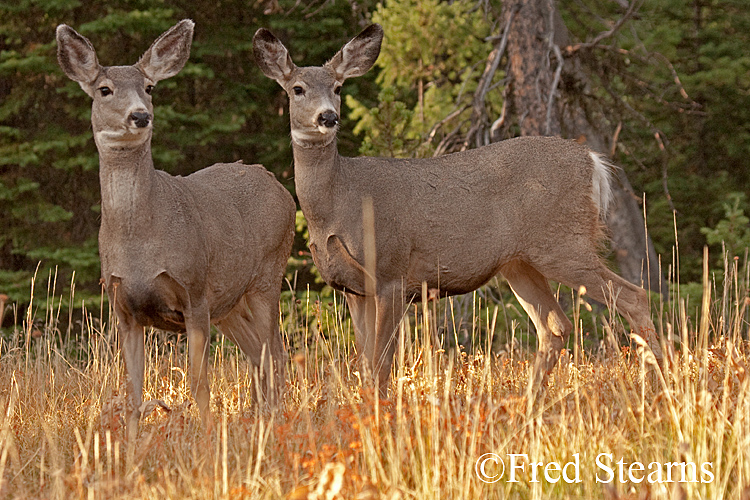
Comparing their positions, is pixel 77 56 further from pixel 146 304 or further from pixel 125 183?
pixel 146 304

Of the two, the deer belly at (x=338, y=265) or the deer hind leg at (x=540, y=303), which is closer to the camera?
the deer belly at (x=338, y=265)

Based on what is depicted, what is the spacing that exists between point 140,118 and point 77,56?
0.75m

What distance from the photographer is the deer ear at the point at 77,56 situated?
6039 mm

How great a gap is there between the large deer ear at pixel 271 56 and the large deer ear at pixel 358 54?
340 millimetres

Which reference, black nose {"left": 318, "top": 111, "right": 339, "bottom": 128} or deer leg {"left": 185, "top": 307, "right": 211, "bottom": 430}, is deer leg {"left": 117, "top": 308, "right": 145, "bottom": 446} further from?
black nose {"left": 318, "top": 111, "right": 339, "bottom": 128}

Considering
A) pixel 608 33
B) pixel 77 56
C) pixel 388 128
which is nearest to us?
pixel 77 56

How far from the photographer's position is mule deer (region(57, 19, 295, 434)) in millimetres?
5680

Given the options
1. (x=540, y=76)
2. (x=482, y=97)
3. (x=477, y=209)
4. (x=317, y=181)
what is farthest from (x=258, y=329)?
(x=540, y=76)

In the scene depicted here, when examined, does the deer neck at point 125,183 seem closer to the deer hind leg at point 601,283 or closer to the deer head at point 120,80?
the deer head at point 120,80

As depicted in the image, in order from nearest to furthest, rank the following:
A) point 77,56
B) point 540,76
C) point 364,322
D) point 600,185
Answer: point 77,56
point 364,322
point 600,185
point 540,76

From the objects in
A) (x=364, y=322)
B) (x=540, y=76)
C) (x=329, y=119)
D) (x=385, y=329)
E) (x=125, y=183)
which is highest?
(x=540, y=76)

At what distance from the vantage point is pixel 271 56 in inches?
275

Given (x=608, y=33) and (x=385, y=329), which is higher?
(x=608, y=33)

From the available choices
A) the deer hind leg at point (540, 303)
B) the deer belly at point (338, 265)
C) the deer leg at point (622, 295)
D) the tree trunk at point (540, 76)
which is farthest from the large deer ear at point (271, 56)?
the tree trunk at point (540, 76)
